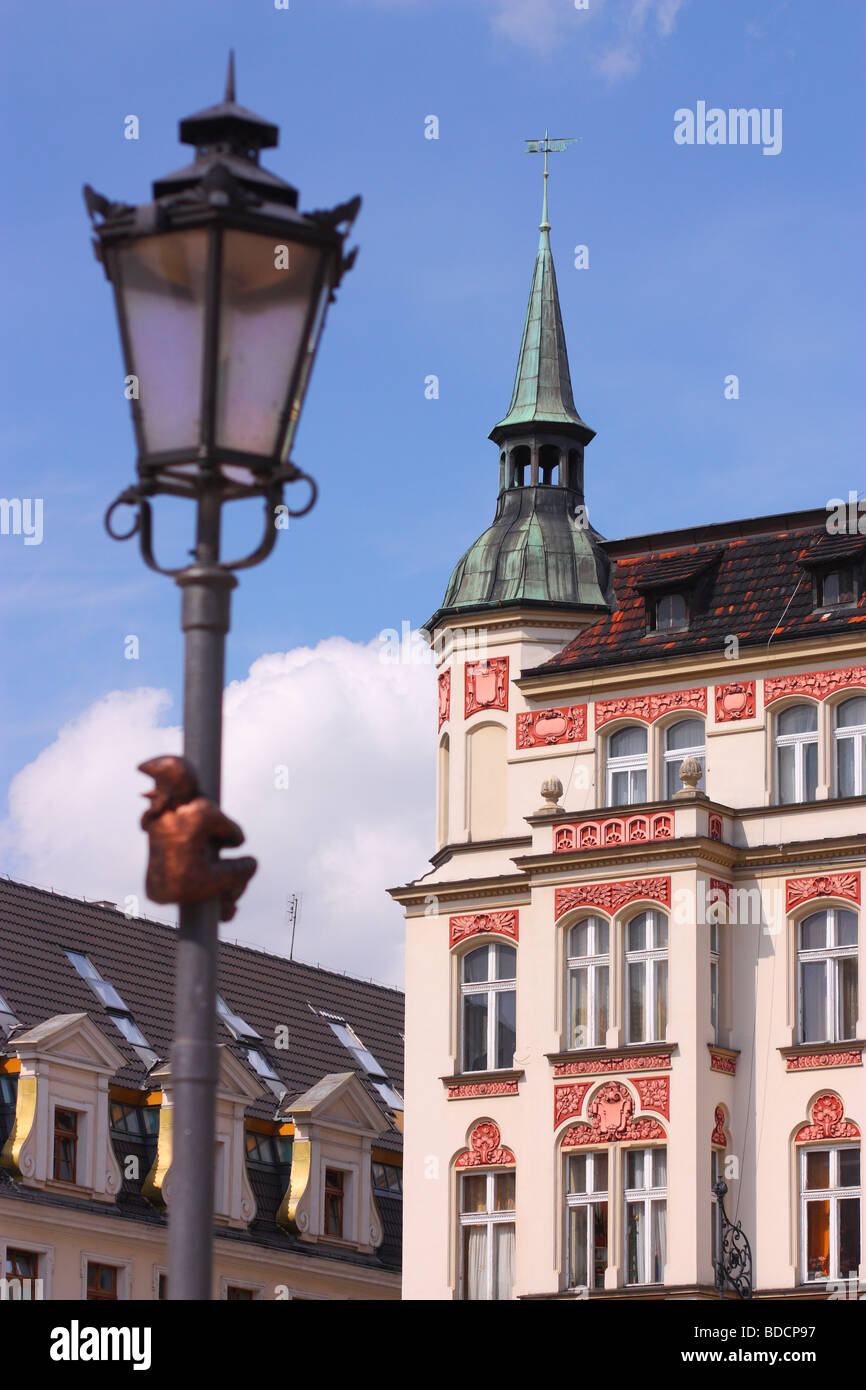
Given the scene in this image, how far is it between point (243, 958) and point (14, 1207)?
13.1 metres

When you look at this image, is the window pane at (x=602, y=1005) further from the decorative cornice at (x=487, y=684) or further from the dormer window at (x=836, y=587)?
the dormer window at (x=836, y=587)

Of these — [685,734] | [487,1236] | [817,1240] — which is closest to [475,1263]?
[487,1236]

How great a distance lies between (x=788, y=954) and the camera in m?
39.0

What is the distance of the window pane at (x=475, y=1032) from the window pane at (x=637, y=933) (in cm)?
340

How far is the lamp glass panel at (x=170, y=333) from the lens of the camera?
27.9 feet

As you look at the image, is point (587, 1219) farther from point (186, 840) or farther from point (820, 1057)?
point (186, 840)

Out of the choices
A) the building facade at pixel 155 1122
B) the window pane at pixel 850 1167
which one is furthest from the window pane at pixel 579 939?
the building facade at pixel 155 1122

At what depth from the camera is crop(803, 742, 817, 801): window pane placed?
3988 cm

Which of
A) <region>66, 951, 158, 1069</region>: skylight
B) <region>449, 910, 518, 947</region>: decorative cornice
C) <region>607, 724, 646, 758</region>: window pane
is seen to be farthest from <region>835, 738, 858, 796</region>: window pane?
<region>66, 951, 158, 1069</region>: skylight

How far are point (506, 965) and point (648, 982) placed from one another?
11.5 feet

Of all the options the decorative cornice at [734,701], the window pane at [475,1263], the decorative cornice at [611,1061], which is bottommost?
the window pane at [475,1263]

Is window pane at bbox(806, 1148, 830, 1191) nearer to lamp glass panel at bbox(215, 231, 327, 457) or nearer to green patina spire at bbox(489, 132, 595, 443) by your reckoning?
green patina spire at bbox(489, 132, 595, 443)

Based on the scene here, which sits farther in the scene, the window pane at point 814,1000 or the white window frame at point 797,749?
the white window frame at point 797,749
